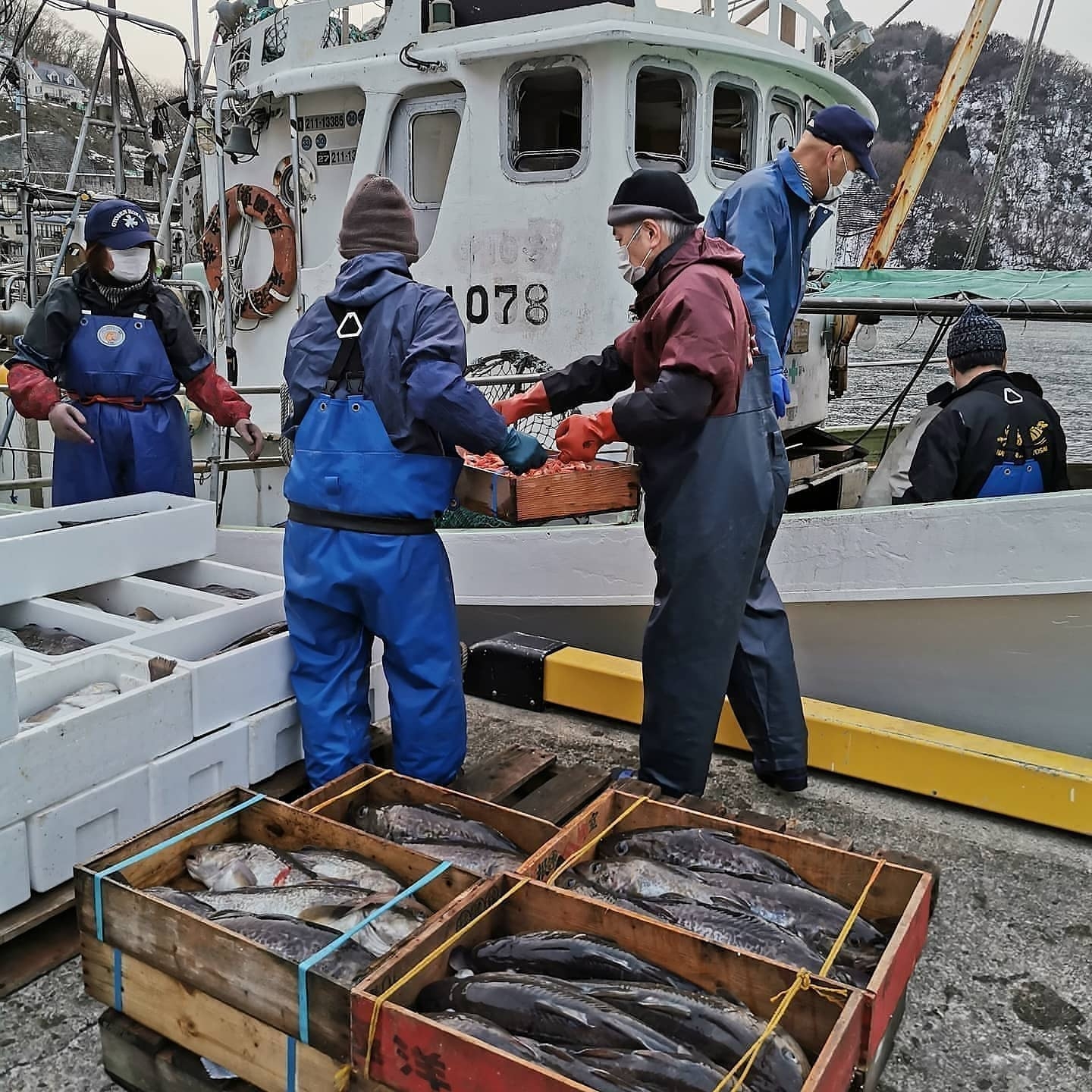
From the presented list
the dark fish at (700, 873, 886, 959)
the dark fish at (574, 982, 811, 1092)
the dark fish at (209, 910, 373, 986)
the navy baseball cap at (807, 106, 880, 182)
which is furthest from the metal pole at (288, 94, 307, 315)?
the dark fish at (574, 982, 811, 1092)

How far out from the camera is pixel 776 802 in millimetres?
3770

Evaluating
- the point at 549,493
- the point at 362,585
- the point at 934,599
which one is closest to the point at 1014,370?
the point at 934,599

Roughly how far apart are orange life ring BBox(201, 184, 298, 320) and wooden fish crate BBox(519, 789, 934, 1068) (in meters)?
4.88

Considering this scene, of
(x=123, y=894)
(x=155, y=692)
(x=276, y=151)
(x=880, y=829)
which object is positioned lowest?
(x=880, y=829)

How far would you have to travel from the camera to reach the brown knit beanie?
3.17 meters

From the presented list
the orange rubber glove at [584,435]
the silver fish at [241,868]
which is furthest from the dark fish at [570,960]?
the orange rubber glove at [584,435]

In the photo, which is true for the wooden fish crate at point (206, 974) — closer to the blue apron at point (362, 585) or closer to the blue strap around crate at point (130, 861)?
the blue strap around crate at point (130, 861)

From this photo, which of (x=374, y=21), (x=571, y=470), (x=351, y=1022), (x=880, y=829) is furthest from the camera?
(x=374, y=21)

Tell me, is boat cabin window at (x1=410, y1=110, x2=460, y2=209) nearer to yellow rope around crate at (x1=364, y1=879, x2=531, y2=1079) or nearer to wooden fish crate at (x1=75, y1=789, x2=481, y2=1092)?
wooden fish crate at (x1=75, y1=789, x2=481, y2=1092)

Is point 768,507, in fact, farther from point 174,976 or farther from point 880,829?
point 174,976

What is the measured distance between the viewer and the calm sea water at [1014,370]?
1003 centimetres

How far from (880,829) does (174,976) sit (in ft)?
8.19

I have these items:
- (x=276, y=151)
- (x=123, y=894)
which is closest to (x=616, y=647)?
(x=123, y=894)

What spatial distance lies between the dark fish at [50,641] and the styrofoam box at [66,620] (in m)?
0.03
